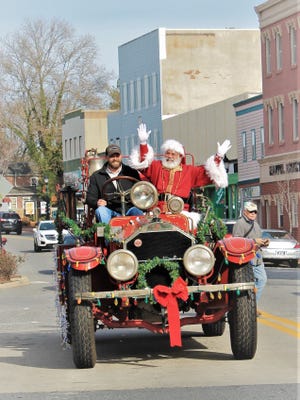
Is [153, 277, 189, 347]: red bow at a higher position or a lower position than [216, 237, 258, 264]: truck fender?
lower

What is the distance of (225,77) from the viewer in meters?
75.7

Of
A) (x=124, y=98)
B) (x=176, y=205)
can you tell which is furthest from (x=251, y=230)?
(x=124, y=98)

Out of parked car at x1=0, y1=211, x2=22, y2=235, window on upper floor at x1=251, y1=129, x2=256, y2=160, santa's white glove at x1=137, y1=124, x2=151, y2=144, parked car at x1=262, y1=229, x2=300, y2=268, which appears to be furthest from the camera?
parked car at x1=0, y1=211, x2=22, y2=235

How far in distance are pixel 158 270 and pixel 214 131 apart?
52353 mm

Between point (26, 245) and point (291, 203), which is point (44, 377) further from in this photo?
point (26, 245)

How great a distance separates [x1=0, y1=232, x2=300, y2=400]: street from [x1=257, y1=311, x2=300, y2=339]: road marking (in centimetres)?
1

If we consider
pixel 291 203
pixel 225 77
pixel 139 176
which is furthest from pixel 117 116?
pixel 139 176

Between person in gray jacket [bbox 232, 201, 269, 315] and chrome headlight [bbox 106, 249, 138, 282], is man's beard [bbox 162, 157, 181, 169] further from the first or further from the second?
person in gray jacket [bbox 232, 201, 269, 315]

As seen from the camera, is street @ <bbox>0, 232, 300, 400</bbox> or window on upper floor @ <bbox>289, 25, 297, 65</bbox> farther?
window on upper floor @ <bbox>289, 25, 297, 65</bbox>

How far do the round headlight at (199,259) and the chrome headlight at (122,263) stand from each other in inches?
20.4

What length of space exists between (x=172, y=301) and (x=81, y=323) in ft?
3.06

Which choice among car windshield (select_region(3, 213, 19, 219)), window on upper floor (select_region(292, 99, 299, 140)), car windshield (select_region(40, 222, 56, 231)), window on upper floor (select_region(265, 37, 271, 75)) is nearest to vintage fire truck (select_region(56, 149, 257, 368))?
window on upper floor (select_region(292, 99, 299, 140))

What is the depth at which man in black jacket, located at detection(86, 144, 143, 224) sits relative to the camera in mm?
13018

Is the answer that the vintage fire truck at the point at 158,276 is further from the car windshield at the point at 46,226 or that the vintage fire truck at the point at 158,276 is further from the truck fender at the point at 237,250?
the car windshield at the point at 46,226
